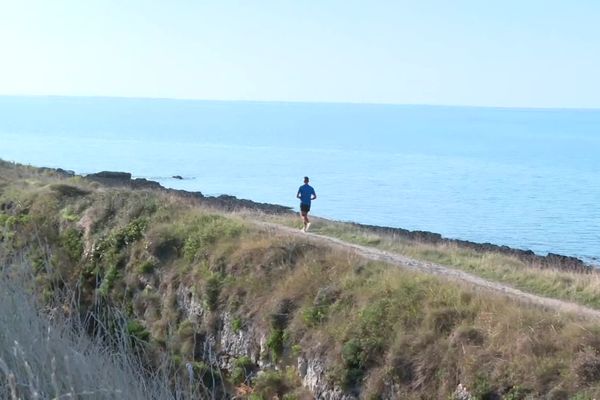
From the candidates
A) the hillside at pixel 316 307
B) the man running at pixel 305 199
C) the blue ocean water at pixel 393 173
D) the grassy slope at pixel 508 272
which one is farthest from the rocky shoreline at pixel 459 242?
the hillside at pixel 316 307

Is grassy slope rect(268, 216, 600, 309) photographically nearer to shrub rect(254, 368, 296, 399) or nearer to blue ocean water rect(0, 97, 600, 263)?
shrub rect(254, 368, 296, 399)

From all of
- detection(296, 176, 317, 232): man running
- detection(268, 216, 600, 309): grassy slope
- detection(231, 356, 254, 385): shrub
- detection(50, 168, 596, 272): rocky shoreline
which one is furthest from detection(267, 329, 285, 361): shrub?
detection(50, 168, 596, 272): rocky shoreline

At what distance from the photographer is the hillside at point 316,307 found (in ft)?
45.6

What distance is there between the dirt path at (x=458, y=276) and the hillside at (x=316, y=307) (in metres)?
0.14

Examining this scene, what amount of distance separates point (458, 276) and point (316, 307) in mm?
4971

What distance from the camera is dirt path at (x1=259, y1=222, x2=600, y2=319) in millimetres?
17375

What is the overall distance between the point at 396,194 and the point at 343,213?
15.2m

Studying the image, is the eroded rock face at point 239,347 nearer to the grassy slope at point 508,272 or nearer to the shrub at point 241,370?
the shrub at point 241,370

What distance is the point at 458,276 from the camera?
21.0 m

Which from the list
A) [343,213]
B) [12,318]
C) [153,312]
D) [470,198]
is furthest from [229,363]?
[470,198]

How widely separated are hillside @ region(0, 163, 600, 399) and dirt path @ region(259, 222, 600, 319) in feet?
0.46

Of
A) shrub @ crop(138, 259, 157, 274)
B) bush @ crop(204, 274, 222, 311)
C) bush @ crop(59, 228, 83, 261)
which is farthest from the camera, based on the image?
bush @ crop(59, 228, 83, 261)

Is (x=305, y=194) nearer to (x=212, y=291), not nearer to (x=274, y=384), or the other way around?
(x=212, y=291)

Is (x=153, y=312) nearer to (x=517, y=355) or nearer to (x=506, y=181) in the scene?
(x=517, y=355)
